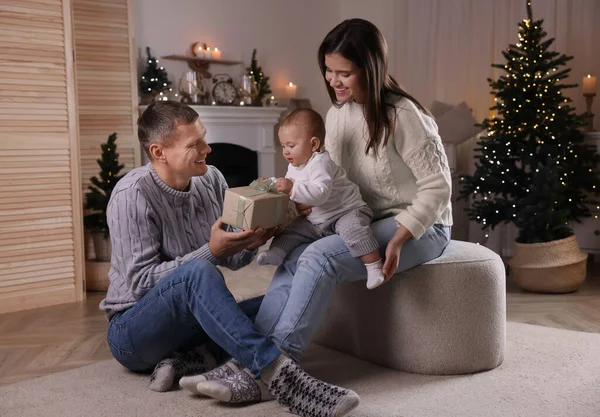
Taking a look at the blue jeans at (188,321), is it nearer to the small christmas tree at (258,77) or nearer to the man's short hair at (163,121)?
the man's short hair at (163,121)

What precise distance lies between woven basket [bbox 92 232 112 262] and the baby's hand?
2.18 metres

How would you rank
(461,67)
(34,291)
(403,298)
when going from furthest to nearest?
(461,67), (34,291), (403,298)

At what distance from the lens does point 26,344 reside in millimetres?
3133

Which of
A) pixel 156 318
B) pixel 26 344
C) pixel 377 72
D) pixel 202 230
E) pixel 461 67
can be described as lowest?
pixel 26 344

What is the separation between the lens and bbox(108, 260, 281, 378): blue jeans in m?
2.13

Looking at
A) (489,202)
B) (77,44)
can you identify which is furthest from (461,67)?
(77,44)

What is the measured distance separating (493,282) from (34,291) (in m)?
2.51

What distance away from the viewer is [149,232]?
2322 millimetres

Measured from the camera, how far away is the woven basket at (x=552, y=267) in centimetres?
390

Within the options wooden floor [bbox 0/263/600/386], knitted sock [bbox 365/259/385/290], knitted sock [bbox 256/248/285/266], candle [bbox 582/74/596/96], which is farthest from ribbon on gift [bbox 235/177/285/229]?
candle [bbox 582/74/596/96]

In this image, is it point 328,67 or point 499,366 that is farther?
point 499,366

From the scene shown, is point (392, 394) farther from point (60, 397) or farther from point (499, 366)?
point (60, 397)

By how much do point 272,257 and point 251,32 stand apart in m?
4.17

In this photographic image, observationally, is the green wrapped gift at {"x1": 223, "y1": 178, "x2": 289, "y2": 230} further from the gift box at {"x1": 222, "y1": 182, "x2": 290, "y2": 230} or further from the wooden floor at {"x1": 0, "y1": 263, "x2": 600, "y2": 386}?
the wooden floor at {"x1": 0, "y1": 263, "x2": 600, "y2": 386}
